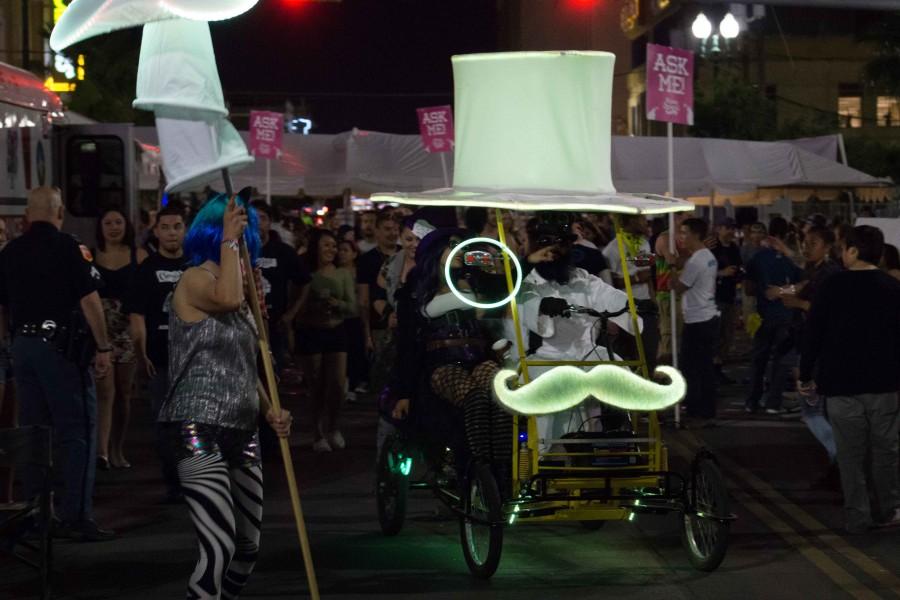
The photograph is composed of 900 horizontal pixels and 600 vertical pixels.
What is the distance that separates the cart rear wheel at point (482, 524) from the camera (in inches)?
316

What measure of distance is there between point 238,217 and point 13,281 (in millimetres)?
3255

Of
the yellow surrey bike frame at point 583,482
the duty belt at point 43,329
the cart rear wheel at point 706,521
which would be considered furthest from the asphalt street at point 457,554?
the duty belt at point 43,329

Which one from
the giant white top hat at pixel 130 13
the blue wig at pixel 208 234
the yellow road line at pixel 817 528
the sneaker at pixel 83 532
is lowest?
the yellow road line at pixel 817 528

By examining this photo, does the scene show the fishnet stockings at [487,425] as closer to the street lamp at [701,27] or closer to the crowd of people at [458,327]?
the crowd of people at [458,327]

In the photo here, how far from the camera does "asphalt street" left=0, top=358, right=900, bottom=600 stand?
26.4 ft

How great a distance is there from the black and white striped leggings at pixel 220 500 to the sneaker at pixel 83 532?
304 cm

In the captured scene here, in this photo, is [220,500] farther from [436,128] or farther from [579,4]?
[436,128]

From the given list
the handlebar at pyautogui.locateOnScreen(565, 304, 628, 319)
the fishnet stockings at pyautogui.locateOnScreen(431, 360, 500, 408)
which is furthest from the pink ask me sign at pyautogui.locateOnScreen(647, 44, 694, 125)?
the fishnet stockings at pyautogui.locateOnScreen(431, 360, 500, 408)

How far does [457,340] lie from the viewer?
9.02 meters

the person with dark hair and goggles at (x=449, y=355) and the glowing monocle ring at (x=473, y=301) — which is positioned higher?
the glowing monocle ring at (x=473, y=301)

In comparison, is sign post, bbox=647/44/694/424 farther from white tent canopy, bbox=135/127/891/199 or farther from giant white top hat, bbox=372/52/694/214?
white tent canopy, bbox=135/127/891/199

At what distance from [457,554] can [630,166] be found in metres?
24.2

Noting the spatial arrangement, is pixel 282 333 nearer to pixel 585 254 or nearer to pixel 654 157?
pixel 585 254

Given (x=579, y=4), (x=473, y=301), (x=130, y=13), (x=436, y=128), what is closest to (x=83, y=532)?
(x=473, y=301)
